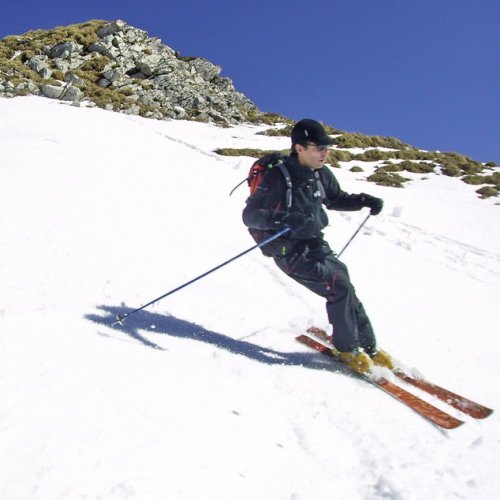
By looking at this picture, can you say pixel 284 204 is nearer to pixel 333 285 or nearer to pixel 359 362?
pixel 333 285

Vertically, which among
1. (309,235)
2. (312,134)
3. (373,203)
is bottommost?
(309,235)

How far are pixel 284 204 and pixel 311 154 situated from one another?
540mm

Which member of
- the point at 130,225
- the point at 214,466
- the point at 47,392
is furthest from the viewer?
the point at 130,225

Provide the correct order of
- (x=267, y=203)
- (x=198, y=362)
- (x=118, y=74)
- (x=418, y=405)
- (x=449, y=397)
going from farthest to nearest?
(x=118, y=74) < (x=267, y=203) < (x=449, y=397) < (x=198, y=362) < (x=418, y=405)

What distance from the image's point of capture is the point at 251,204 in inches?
154

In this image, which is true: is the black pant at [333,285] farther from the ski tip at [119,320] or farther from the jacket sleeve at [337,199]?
the ski tip at [119,320]

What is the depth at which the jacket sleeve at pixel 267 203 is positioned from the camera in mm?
3834

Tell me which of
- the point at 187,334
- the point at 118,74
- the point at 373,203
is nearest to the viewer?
the point at 187,334

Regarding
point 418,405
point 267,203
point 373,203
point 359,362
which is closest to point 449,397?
point 418,405

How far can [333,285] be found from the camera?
158 inches

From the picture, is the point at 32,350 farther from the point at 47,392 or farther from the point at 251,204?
the point at 251,204

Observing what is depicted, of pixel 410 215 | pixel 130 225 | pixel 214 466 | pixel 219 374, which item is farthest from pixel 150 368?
pixel 410 215

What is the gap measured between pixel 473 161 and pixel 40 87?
28.8m

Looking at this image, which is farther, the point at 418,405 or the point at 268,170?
the point at 268,170
